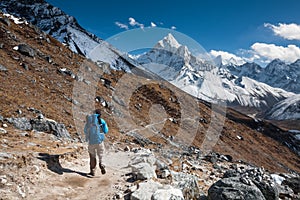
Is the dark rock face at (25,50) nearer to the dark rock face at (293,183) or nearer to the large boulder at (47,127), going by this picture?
the large boulder at (47,127)

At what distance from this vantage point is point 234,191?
1009 centimetres

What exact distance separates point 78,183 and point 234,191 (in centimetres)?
593

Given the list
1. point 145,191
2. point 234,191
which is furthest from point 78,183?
point 234,191

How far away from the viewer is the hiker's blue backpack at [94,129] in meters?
11.2

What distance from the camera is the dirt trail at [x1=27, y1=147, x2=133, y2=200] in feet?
30.1

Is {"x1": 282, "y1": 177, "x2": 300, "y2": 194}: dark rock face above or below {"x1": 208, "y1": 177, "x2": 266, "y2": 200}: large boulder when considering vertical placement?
below

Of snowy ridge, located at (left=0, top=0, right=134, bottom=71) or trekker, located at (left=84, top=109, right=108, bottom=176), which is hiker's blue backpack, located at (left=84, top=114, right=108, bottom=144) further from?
snowy ridge, located at (left=0, top=0, right=134, bottom=71)

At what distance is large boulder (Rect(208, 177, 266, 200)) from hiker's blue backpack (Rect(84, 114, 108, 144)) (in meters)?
5.03

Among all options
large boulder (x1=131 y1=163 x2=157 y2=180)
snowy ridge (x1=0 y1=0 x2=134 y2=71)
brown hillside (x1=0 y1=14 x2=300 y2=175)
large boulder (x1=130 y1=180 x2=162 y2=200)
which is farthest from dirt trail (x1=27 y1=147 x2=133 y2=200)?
snowy ridge (x1=0 y1=0 x2=134 y2=71)

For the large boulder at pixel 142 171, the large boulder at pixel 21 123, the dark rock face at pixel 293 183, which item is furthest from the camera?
the dark rock face at pixel 293 183

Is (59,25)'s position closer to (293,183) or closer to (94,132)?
(293,183)

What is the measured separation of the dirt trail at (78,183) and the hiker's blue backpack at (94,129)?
5.01 feet

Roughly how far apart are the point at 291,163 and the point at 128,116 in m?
40.3

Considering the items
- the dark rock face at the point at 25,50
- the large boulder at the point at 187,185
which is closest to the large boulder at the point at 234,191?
the large boulder at the point at 187,185
